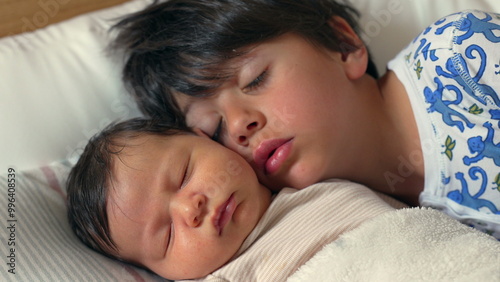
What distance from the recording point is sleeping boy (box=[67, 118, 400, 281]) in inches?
34.9

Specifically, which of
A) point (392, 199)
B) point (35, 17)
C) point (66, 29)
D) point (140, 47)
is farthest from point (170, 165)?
point (35, 17)

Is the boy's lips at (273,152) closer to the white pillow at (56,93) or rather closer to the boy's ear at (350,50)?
the boy's ear at (350,50)

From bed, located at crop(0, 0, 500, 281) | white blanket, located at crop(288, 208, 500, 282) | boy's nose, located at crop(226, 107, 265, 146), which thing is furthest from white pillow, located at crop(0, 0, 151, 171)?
white blanket, located at crop(288, 208, 500, 282)

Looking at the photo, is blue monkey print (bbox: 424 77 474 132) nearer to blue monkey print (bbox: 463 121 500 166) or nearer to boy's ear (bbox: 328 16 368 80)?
blue monkey print (bbox: 463 121 500 166)

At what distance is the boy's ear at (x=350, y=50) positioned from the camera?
1119 millimetres

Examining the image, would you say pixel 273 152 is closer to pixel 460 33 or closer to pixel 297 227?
pixel 297 227

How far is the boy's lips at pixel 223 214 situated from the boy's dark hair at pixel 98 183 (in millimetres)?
179

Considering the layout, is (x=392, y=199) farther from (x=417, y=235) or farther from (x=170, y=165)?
(x=170, y=165)

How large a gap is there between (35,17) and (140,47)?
46 cm

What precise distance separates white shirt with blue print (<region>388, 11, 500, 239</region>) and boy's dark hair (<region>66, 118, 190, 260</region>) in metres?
0.46

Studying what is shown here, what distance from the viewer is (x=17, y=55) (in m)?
1.22

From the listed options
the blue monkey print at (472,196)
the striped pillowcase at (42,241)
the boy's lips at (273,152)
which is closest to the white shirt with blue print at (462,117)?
the blue monkey print at (472,196)

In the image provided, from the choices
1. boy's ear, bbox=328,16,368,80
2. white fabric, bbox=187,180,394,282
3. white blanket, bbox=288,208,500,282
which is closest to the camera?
white blanket, bbox=288,208,500,282

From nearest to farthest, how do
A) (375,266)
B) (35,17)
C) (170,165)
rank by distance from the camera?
1. (375,266)
2. (170,165)
3. (35,17)
